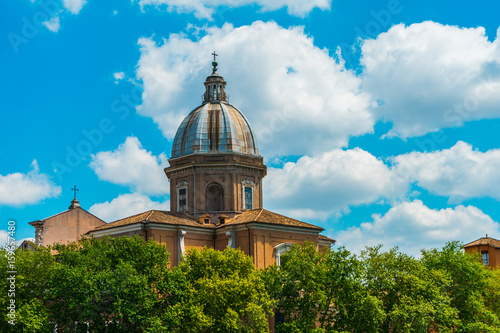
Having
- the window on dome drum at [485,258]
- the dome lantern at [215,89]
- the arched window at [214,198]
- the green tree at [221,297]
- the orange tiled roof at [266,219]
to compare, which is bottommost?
the green tree at [221,297]

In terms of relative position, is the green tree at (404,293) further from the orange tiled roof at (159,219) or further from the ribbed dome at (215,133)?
the ribbed dome at (215,133)

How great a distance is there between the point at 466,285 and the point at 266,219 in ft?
59.7

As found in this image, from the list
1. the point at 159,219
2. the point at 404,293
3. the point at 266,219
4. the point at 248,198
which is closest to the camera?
the point at 404,293

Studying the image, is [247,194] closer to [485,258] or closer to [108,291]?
[108,291]

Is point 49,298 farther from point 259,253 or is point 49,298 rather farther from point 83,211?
point 83,211

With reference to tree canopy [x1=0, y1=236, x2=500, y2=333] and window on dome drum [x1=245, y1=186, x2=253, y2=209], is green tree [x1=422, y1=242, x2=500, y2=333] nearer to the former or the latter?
tree canopy [x1=0, y1=236, x2=500, y2=333]

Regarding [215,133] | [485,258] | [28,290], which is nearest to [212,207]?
[215,133]

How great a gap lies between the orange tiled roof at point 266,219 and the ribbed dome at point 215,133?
801 centimetres

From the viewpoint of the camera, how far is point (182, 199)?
65625 mm

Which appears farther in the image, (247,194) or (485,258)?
(485,258)

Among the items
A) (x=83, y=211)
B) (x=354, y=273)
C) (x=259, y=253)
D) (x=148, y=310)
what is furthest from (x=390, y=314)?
(x=83, y=211)

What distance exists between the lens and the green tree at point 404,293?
51500 mm

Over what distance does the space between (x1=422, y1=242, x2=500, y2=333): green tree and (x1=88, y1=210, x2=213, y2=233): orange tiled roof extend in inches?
800

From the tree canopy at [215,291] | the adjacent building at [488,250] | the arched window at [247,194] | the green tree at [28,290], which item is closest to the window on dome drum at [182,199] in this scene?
the arched window at [247,194]
